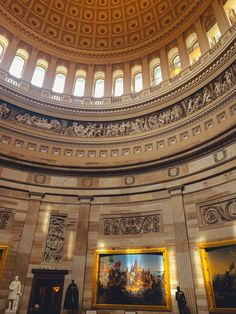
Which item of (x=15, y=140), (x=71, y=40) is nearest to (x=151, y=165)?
(x=15, y=140)

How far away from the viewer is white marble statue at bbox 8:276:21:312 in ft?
41.3

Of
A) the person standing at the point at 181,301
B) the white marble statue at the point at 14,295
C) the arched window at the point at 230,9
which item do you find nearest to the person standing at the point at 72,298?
the white marble statue at the point at 14,295

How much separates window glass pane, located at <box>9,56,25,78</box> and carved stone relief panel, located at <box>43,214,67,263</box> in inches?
452

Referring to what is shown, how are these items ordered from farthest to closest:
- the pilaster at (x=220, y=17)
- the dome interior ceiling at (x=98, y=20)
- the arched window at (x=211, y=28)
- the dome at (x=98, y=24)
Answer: the dome interior ceiling at (x=98, y=20), the dome at (x=98, y=24), the arched window at (x=211, y=28), the pilaster at (x=220, y=17)

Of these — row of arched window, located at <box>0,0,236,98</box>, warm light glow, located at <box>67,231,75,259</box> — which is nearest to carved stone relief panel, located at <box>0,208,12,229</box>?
warm light glow, located at <box>67,231,75,259</box>

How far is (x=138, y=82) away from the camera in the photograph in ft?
70.5

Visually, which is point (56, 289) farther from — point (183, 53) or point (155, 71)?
point (183, 53)

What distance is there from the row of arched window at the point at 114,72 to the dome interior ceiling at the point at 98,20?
235 cm

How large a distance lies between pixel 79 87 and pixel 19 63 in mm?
5010

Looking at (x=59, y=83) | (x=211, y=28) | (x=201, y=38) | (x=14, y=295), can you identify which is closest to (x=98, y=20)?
(x=59, y=83)

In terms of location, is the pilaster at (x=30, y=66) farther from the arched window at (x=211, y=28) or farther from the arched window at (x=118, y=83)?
the arched window at (x=211, y=28)

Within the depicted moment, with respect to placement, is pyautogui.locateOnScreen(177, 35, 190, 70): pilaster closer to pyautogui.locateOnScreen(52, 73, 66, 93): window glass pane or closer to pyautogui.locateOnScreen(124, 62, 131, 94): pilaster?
pyautogui.locateOnScreen(124, 62, 131, 94): pilaster

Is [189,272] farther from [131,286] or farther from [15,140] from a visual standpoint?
[15,140]

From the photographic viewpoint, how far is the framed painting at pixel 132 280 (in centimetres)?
1310
